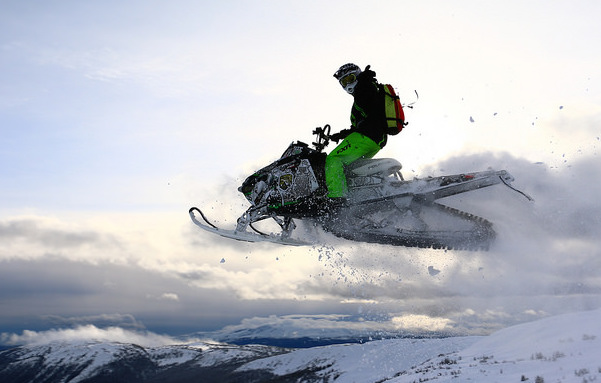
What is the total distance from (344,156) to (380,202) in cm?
141

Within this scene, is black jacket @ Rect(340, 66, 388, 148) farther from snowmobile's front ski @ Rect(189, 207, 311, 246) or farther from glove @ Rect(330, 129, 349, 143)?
snowmobile's front ski @ Rect(189, 207, 311, 246)

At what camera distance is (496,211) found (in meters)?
11.3

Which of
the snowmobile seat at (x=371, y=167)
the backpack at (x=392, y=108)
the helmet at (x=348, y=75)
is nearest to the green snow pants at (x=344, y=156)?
the snowmobile seat at (x=371, y=167)

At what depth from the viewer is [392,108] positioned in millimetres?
10734

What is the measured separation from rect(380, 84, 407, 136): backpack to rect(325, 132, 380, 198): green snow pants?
2.08ft

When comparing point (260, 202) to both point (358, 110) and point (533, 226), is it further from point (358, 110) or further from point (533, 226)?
point (533, 226)

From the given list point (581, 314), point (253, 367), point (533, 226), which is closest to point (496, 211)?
point (533, 226)

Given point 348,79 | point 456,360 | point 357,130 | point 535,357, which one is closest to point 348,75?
point 348,79

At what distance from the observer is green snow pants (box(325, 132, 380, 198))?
11.1 meters

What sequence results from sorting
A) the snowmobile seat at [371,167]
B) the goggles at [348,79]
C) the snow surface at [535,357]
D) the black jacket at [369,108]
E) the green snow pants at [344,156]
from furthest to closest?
the snowmobile seat at [371,167] → the green snow pants at [344,156] → the goggles at [348,79] → the black jacket at [369,108] → the snow surface at [535,357]

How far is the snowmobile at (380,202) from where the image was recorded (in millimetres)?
11281

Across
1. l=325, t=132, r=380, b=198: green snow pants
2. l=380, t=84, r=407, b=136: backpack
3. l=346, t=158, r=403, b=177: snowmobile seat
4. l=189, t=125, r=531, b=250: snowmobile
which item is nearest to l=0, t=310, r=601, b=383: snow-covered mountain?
l=189, t=125, r=531, b=250: snowmobile

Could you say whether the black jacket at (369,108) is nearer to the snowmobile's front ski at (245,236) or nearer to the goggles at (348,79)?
the goggles at (348,79)

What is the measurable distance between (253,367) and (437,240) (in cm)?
18006
